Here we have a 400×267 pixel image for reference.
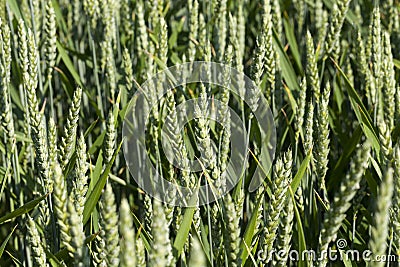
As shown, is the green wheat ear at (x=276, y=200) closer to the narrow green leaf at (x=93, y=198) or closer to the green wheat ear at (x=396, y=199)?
the green wheat ear at (x=396, y=199)

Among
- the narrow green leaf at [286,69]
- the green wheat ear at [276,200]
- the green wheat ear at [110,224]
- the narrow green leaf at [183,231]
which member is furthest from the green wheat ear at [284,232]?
the narrow green leaf at [286,69]

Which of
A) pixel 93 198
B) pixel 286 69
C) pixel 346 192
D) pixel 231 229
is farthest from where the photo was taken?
pixel 286 69

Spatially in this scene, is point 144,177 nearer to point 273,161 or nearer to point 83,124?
point 273,161

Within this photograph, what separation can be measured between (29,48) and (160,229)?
0.68m

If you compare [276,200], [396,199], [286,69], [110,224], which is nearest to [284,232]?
[276,200]

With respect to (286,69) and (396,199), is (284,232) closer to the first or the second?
(396,199)

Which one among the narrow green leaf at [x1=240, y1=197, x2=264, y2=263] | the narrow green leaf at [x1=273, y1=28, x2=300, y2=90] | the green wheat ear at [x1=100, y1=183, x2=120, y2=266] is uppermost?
the narrow green leaf at [x1=273, y1=28, x2=300, y2=90]

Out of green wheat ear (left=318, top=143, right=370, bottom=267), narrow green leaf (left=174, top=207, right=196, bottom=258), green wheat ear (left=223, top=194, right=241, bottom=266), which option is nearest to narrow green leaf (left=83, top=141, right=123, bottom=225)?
narrow green leaf (left=174, top=207, right=196, bottom=258)

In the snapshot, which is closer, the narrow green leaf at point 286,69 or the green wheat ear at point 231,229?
the green wheat ear at point 231,229

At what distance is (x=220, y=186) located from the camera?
1089 millimetres

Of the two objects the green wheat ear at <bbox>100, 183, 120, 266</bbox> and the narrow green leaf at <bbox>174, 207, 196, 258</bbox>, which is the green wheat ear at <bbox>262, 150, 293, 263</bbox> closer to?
the narrow green leaf at <bbox>174, 207, 196, 258</bbox>

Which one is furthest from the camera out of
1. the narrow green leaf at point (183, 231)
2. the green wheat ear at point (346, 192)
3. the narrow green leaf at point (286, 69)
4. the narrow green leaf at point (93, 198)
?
the narrow green leaf at point (286, 69)

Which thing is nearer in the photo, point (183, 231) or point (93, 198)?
point (183, 231)

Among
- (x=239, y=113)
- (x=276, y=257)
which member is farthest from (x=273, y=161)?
(x=276, y=257)
